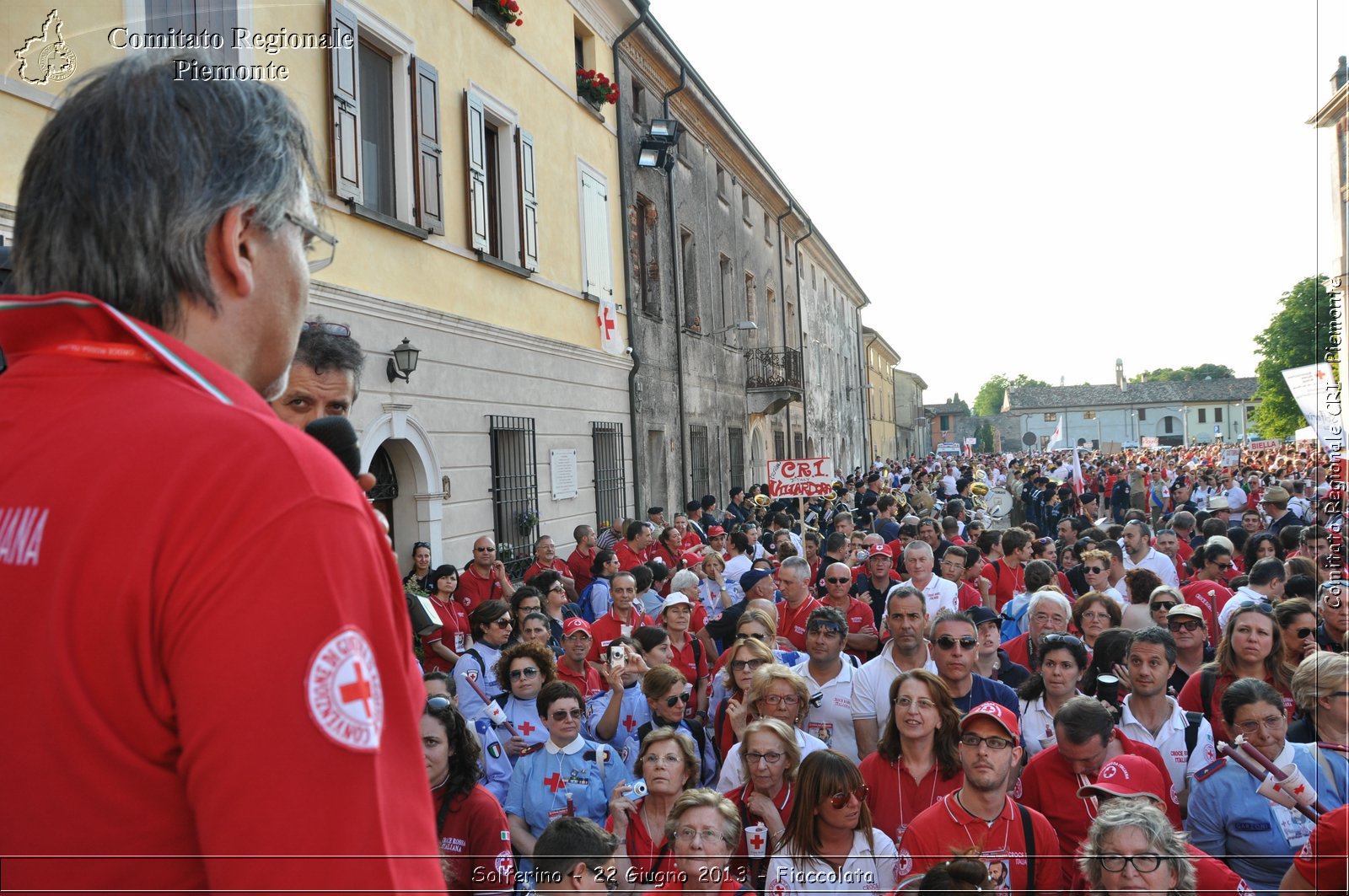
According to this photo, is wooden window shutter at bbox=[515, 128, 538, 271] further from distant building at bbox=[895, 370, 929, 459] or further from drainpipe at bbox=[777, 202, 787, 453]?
distant building at bbox=[895, 370, 929, 459]

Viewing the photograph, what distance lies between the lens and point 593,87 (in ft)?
59.7

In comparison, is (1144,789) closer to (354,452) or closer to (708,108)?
(354,452)

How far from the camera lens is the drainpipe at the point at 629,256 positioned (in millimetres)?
19953

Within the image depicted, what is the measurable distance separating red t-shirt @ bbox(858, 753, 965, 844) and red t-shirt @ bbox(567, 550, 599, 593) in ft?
28.8

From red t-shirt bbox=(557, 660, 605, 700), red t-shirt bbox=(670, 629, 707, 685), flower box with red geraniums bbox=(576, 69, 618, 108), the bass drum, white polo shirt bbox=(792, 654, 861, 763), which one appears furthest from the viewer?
the bass drum

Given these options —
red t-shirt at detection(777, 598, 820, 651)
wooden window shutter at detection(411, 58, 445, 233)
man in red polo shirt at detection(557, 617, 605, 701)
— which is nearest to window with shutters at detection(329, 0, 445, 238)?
wooden window shutter at detection(411, 58, 445, 233)

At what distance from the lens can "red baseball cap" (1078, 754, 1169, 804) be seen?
16.6 feet

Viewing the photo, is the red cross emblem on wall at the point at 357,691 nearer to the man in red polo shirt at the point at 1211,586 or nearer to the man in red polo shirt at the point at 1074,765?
the man in red polo shirt at the point at 1074,765

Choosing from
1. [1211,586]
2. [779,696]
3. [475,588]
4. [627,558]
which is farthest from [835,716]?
[627,558]

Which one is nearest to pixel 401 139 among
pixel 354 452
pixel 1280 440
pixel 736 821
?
pixel 736 821

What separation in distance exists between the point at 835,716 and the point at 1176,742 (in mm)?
2096

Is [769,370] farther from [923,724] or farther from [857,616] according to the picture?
[923,724]

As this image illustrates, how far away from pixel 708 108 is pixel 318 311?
1777cm

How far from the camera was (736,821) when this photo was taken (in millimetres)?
4988
